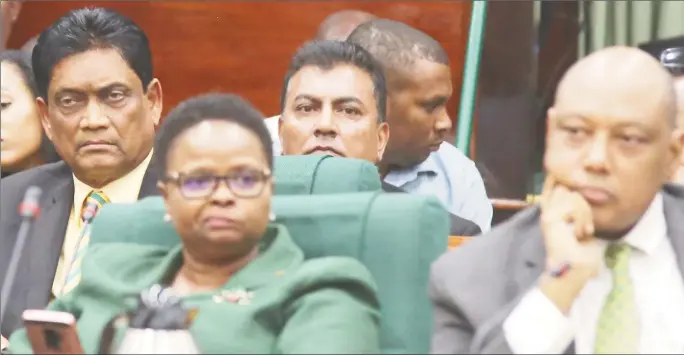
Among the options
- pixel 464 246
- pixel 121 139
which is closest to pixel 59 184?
pixel 121 139

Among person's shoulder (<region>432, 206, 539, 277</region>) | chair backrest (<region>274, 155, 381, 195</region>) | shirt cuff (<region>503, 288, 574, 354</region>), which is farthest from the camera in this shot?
chair backrest (<region>274, 155, 381, 195</region>)

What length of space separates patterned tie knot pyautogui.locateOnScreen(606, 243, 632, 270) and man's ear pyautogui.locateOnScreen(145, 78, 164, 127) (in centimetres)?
71

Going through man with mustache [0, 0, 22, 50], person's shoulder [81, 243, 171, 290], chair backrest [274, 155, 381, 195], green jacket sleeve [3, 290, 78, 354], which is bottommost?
green jacket sleeve [3, 290, 78, 354]

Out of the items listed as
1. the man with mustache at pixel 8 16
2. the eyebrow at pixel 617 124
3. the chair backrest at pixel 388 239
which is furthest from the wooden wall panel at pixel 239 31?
the eyebrow at pixel 617 124

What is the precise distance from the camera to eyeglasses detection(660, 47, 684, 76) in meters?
1.43

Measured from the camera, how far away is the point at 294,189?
1421mm

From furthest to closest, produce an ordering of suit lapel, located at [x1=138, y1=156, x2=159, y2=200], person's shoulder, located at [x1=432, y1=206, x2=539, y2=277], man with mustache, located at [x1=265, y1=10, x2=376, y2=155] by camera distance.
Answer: man with mustache, located at [x1=265, y1=10, x2=376, y2=155]
suit lapel, located at [x1=138, y1=156, x2=159, y2=200]
person's shoulder, located at [x1=432, y1=206, x2=539, y2=277]

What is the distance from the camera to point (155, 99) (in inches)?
62.9

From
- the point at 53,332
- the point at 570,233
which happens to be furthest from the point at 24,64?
the point at 570,233

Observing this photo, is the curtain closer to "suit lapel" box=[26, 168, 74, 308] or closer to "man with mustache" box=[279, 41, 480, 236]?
"man with mustache" box=[279, 41, 480, 236]

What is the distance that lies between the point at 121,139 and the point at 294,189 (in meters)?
0.28

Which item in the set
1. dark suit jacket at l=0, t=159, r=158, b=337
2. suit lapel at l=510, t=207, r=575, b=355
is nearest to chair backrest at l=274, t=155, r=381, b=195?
dark suit jacket at l=0, t=159, r=158, b=337

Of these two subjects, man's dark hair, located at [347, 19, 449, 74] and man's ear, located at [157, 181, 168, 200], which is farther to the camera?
man's dark hair, located at [347, 19, 449, 74]

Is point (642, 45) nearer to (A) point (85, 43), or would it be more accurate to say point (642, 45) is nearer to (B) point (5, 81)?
(A) point (85, 43)
